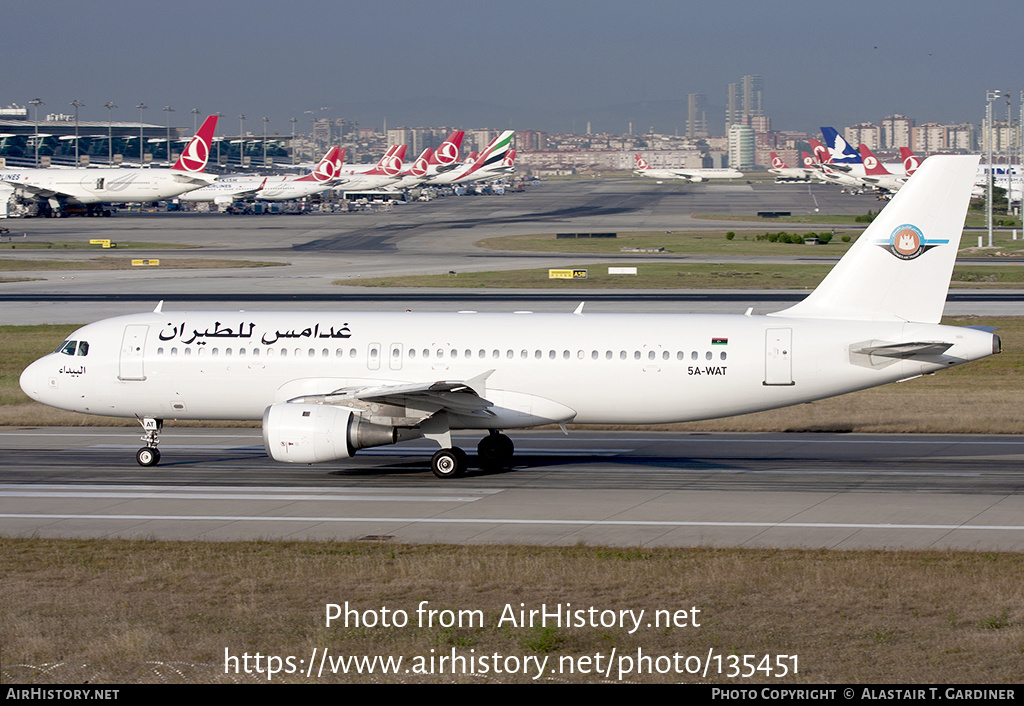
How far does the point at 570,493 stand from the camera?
28484 mm

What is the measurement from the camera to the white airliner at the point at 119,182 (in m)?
158

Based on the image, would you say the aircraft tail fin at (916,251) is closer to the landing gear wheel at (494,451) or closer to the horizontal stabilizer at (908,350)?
the horizontal stabilizer at (908,350)

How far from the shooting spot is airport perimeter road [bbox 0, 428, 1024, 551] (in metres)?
24.2

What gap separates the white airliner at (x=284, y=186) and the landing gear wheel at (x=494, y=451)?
156799 mm

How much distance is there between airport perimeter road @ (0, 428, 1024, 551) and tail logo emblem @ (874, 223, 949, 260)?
5.71m

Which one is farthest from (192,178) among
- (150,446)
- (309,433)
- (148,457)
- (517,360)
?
(309,433)

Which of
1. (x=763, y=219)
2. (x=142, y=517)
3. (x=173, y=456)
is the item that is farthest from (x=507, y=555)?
(x=763, y=219)

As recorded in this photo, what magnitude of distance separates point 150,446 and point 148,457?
0.45m

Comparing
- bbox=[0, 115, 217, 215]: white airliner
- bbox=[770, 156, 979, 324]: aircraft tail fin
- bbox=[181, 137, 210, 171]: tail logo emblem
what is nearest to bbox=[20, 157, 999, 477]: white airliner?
bbox=[770, 156, 979, 324]: aircraft tail fin

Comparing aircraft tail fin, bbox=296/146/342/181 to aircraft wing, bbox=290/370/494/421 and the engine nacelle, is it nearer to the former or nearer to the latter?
aircraft wing, bbox=290/370/494/421

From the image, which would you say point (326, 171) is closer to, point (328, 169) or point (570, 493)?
→ point (328, 169)

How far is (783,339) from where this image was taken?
30.0 m

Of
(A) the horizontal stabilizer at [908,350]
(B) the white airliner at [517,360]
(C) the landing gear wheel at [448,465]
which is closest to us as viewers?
(A) the horizontal stabilizer at [908,350]

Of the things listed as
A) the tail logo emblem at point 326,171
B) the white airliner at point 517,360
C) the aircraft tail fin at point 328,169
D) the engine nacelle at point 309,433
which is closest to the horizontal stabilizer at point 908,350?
the white airliner at point 517,360
